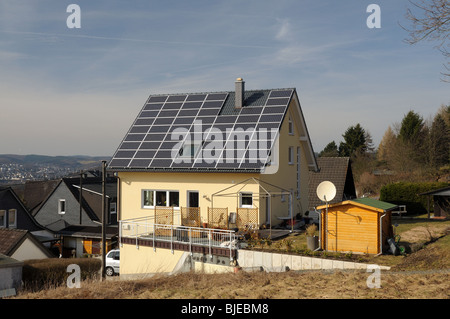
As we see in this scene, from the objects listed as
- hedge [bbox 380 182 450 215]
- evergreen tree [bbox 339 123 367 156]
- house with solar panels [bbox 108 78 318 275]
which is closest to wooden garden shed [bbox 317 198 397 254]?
house with solar panels [bbox 108 78 318 275]

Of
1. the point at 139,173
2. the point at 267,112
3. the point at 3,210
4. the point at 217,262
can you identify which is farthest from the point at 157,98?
the point at 3,210

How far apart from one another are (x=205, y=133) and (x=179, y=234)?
6301 millimetres

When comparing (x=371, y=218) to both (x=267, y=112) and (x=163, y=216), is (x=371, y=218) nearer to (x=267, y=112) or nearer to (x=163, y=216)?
(x=267, y=112)

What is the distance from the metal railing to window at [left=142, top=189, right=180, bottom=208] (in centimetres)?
88

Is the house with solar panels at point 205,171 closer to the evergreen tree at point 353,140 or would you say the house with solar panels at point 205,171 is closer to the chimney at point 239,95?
the chimney at point 239,95

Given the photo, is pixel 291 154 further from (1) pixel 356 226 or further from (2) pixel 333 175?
(2) pixel 333 175

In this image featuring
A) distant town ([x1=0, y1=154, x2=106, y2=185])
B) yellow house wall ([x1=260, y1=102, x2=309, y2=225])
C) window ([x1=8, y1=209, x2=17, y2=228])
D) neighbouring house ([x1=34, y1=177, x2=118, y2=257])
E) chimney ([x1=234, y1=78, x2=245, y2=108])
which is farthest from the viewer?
distant town ([x1=0, y1=154, x2=106, y2=185])

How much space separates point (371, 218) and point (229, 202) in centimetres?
742

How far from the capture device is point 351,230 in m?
16.5

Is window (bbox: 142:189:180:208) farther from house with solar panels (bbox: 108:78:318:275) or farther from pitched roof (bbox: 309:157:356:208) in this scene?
pitched roof (bbox: 309:157:356:208)

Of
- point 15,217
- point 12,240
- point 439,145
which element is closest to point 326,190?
point 12,240

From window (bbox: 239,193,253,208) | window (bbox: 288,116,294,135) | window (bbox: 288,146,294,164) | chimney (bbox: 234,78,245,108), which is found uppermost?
chimney (bbox: 234,78,245,108)

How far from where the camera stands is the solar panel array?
21.4 metres
